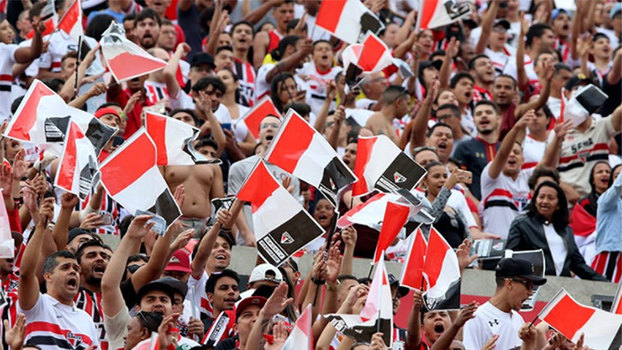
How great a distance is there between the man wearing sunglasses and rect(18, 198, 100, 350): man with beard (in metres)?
2.55

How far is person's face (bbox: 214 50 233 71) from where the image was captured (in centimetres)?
1536

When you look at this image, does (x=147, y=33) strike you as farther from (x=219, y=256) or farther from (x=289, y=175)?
(x=219, y=256)

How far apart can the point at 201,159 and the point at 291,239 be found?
1.50m

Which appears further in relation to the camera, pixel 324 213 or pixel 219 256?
pixel 324 213

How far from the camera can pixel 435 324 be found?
34.3 ft

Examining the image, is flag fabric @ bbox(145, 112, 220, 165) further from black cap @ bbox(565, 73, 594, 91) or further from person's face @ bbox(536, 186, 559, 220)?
black cap @ bbox(565, 73, 594, 91)

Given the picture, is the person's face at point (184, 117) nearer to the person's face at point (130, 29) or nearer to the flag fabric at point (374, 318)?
the person's face at point (130, 29)

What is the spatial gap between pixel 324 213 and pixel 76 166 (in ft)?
9.80

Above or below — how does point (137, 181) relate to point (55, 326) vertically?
above

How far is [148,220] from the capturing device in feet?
A: 32.4

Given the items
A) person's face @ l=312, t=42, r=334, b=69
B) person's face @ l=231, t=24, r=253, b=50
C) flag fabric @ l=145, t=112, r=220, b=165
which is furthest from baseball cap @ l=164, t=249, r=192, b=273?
person's face @ l=231, t=24, r=253, b=50

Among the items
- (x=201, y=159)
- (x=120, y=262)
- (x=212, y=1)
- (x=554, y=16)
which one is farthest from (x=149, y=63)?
(x=554, y=16)

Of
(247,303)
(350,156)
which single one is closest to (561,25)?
(350,156)

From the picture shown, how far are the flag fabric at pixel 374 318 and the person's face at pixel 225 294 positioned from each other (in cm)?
156
